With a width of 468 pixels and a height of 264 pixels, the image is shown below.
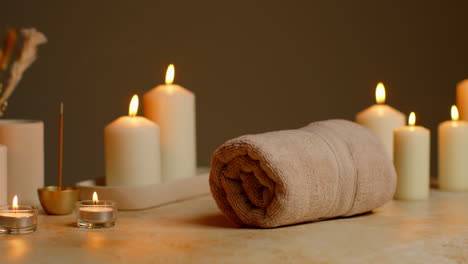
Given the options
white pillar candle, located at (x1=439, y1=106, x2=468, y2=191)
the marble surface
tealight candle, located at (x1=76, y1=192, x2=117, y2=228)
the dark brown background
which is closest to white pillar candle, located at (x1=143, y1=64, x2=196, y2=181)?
the marble surface

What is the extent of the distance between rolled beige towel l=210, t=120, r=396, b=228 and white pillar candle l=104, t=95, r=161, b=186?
0.17 meters

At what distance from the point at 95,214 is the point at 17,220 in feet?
0.33

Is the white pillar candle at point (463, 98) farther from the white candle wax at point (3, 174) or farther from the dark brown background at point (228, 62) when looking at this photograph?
the white candle wax at point (3, 174)

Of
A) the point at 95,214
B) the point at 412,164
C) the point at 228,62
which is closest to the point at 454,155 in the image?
the point at 412,164

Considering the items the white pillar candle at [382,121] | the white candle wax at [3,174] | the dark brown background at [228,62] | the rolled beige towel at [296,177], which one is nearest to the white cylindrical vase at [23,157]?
the white candle wax at [3,174]

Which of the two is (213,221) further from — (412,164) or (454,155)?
(454,155)

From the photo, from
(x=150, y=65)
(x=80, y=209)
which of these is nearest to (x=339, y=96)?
(x=150, y=65)

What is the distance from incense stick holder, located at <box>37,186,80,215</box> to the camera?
A: 1.07 meters

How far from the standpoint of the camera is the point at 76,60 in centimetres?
219

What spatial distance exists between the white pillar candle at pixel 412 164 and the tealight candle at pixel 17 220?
2.01 ft

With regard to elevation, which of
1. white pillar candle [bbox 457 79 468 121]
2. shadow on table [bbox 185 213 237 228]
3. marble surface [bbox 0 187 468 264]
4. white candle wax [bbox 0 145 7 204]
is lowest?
marble surface [bbox 0 187 468 264]

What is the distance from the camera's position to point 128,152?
1.12 m

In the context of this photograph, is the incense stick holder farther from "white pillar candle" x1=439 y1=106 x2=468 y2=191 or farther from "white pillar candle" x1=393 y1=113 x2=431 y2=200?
"white pillar candle" x1=439 y1=106 x2=468 y2=191

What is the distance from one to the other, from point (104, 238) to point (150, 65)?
1358mm
